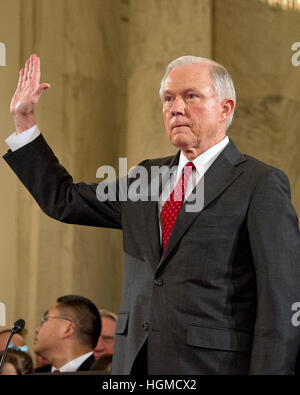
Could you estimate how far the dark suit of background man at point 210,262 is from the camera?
8.57 ft

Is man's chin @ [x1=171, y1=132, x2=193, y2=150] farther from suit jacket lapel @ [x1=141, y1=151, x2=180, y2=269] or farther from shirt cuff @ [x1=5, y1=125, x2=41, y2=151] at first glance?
shirt cuff @ [x1=5, y1=125, x2=41, y2=151]

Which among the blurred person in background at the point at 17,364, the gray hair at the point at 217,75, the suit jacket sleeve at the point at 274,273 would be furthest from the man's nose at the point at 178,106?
the blurred person in background at the point at 17,364

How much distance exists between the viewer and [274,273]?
103 inches

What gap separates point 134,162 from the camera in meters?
6.39

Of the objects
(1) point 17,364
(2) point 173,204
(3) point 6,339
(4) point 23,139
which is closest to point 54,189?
(4) point 23,139

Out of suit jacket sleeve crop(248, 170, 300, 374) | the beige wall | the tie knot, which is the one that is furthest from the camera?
the beige wall

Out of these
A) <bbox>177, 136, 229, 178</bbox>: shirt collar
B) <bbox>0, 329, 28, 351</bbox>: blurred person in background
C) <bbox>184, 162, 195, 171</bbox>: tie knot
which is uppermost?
<bbox>177, 136, 229, 178</bbox>: shirt collar

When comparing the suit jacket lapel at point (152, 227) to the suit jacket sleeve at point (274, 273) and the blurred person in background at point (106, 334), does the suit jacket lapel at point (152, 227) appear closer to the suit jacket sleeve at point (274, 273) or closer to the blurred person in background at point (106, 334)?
the suit jacket sleeve at point (274, 273)

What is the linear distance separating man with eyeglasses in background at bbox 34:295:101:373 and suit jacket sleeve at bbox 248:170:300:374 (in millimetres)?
2693

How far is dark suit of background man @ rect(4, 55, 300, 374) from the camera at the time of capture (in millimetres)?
2613

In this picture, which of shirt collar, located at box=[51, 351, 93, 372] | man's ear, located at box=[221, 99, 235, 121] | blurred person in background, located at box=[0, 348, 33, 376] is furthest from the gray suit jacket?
shirt collar, located at box=[51, 351, 93, 372]

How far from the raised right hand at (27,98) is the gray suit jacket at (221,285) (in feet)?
2.06

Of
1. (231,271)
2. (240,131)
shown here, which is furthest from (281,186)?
(240,131)
